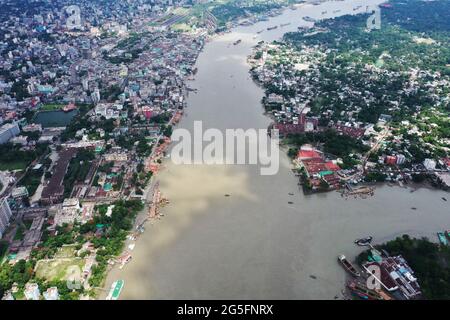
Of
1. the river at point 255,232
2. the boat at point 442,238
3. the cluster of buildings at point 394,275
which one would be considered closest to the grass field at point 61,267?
the river at point 255,232

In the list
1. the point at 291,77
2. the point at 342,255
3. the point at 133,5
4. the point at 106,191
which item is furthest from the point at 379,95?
the point at 133,5

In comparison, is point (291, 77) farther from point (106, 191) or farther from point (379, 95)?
point (106, 191)

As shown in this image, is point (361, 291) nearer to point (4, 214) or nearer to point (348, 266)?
point (348, 266)

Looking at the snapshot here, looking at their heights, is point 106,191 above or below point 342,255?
above

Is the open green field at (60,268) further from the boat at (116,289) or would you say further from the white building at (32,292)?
the boat at (116,289)
